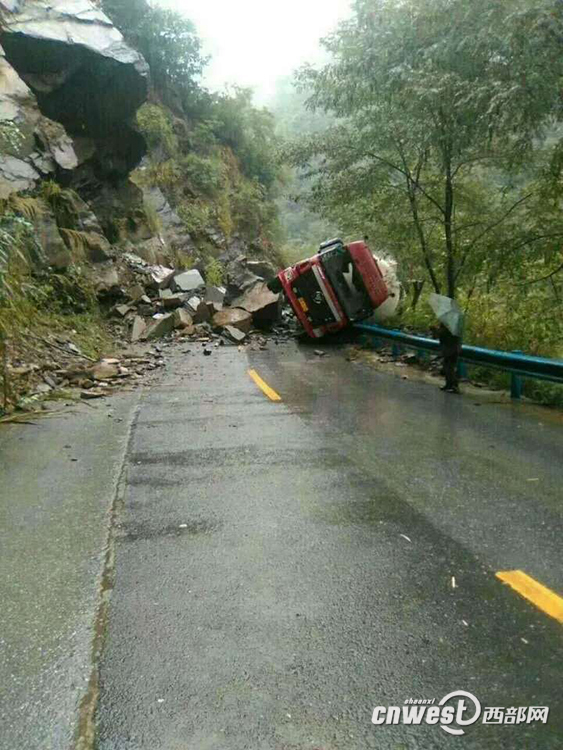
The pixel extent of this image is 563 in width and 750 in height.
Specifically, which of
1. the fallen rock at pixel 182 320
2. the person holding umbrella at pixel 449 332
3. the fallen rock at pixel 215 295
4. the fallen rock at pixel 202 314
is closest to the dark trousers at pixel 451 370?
the person holding umbrella at pixel 449 332

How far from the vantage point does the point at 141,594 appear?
3453 millimetres

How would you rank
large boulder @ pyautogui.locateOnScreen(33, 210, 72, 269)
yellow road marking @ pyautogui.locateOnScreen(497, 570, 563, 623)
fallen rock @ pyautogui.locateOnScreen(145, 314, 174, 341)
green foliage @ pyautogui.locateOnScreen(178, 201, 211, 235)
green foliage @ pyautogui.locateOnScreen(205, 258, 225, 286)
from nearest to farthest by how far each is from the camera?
yellow road marking @ pyautogui.locateOnScreen(497, 570, 563, 623) < large boulder @ pyautogui.locateOnScreen(33, 210, 72, 269) < fallen rock @ pyautogui.locateOnScreen(145, 314, 174, 341) < green foliage @ pyautogui.locateOnScreen(205, 258, 225, 286) < green foliage @ pyautogui.locateOnScreen(178, 201, 211, 235)

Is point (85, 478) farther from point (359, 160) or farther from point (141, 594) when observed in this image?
point (359, 160)

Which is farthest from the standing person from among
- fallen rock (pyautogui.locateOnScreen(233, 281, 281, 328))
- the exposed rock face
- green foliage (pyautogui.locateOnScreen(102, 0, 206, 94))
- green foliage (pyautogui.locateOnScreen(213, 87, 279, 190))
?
green foliage (pyautogui.locateOnScreen(213, 87, 279, 190))

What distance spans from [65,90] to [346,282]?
13.2 m

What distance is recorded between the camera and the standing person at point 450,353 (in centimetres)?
980

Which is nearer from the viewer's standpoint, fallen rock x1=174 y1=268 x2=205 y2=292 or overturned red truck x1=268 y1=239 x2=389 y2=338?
overturned red truck x1=268 y1=239 x2=389 y2=338

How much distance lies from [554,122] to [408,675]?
8.02 metres

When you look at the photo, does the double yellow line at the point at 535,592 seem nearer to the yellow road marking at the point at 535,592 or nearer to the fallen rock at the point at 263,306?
the yellow road marking at the point at 535,592

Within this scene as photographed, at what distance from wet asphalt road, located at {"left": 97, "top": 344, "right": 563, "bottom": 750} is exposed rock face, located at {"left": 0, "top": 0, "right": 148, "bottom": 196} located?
13.7 metres

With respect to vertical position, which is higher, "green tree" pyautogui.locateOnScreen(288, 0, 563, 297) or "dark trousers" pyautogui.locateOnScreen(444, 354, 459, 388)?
"green tree" pyautogui.locateOnScreen(288, 0, 563, 297)

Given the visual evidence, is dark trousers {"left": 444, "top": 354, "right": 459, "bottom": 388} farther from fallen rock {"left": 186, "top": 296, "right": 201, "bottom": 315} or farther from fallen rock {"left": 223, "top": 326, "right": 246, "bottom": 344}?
fallen rock {"left": 186, "top": 296, "right": 201, "bottom": 315}

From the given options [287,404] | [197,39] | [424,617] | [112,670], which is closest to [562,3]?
[287,404]

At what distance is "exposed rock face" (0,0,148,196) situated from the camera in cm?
1775
